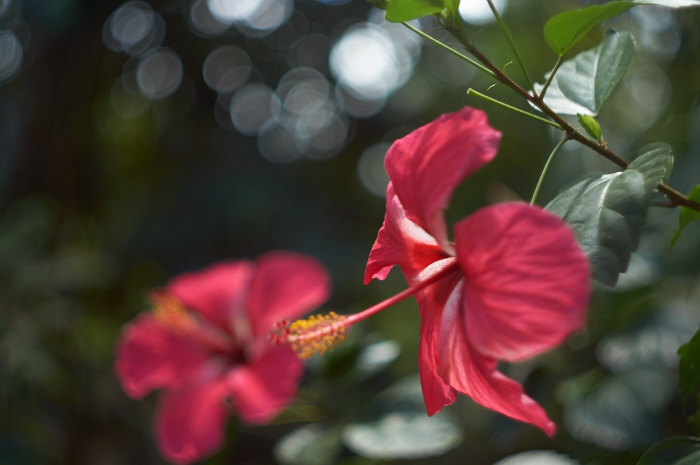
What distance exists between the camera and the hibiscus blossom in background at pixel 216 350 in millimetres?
984

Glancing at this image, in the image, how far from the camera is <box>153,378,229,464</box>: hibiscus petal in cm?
99

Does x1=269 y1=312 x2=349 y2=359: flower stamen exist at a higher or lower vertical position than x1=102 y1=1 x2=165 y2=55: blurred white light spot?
lower

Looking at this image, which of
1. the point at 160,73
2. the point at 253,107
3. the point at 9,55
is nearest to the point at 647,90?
the point at 253,107

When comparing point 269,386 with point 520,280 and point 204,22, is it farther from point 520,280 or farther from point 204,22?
point 204,22

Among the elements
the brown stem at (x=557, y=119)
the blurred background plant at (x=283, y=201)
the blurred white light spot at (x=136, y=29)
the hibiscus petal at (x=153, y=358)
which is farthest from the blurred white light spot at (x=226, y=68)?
the brown stem at (x=557, y=119)

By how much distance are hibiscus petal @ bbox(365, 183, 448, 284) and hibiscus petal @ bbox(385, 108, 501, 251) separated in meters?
0.02

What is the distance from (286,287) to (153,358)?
35cm

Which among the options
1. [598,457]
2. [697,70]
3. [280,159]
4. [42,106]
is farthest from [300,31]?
[598,457]

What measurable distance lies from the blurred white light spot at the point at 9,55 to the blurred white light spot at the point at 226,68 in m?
1.02

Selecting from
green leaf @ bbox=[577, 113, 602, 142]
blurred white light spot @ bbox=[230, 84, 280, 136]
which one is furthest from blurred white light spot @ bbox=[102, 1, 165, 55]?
green leaf @ bbox=[577, 113, 602, 142]

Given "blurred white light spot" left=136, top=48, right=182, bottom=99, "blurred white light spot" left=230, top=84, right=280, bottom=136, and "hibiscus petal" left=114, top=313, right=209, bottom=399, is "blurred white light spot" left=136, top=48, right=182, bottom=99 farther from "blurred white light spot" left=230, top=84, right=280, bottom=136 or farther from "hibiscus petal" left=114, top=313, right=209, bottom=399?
"hibiscus petal" left=114, top=313, right=209, bottom=399

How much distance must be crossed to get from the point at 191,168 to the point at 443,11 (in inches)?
106

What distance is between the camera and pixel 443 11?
0.48 metres

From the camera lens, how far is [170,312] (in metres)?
1.17
